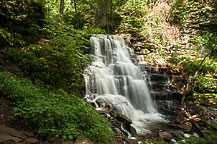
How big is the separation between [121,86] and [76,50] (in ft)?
17.2

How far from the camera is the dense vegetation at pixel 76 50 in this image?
3084mm

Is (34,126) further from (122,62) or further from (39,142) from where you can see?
(122,62)

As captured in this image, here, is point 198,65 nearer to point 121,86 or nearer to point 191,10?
point 121,86

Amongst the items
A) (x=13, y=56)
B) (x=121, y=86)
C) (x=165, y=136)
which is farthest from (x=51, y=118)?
(x=121, y=86)

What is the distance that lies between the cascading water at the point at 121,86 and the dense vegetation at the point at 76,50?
1346mm

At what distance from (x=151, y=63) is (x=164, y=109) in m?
4.14

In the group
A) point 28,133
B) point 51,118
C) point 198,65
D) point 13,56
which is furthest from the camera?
point 198,65

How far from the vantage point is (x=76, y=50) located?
5.17 meters

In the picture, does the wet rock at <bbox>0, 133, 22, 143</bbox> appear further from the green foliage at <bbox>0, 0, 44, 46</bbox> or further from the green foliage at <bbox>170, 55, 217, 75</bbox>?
the green foliage at <bbox>170, 55, 217, 75</bbox>

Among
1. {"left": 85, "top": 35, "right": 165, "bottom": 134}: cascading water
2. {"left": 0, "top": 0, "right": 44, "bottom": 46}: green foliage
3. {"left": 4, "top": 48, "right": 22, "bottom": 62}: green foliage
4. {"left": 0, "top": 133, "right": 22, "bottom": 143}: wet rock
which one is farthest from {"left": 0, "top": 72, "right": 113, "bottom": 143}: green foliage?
{"left": 85, "top": 35, "right": 165, "bottom": 134}: cascading water

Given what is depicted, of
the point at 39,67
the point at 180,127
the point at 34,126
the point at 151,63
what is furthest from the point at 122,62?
the point at 34,126

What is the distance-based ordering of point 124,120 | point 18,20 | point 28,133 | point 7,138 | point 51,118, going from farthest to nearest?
point 18,20, point 124,120, point 51,118, point 28,133, point 7,138

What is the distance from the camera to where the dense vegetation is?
308cm

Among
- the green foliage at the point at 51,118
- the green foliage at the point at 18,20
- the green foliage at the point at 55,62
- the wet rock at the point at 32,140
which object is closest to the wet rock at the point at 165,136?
the green foliage at the point at 51,118
